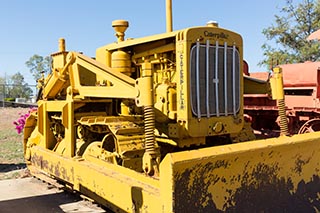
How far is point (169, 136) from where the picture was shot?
14.3 feet

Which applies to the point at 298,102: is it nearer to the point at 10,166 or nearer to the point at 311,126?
the point at 311,126

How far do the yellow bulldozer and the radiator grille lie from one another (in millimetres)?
11

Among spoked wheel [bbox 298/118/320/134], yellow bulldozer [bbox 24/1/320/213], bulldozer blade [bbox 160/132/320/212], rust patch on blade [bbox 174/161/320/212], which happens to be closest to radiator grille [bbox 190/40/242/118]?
yellow bulldozer [bbox 24/1/320/213]

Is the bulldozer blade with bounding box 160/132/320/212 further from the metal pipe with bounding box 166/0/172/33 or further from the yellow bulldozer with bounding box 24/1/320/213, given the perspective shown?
the metal pipe with bounding box 166/0/172/33

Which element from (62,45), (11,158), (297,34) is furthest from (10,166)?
→ (297,34)

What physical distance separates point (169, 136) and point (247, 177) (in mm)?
1437

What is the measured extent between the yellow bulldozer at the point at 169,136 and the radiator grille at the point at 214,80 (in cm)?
1

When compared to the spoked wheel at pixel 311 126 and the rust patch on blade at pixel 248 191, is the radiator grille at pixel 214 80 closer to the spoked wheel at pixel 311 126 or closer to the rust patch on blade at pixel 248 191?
the rust patch on blade at pixel 248 191

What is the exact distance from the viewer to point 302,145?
343 cm

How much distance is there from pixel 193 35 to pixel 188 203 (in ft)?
6.73

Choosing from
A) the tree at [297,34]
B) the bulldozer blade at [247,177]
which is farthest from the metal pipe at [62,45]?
the tree at [297,34]

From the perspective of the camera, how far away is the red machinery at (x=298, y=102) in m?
8.06

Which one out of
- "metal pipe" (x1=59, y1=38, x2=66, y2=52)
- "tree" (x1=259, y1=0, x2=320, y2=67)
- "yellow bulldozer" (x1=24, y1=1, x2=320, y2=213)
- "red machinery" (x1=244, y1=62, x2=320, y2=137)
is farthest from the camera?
"tree" (x1=259, y1=0, x2=320, y2=67)

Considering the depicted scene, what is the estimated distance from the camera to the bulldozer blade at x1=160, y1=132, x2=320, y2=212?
8.77ft
